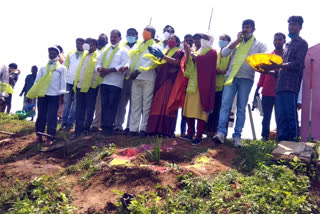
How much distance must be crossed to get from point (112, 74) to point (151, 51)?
3.36 feet

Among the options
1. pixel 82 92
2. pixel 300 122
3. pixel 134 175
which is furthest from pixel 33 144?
pixel 300 122

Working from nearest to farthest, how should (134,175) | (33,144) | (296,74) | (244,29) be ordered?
(134,175) < (296,74) < (244,29) < (33,144)

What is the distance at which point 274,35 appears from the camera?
7.26 meters

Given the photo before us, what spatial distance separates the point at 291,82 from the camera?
6.29 meters

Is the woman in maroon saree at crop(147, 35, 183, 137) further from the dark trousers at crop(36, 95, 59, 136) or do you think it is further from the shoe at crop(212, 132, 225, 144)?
the dark trousers at crop(36, 95, 59, 136)

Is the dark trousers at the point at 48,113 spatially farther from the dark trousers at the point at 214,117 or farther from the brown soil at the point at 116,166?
the dark trousers at the point at 214,117

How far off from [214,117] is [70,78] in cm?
336

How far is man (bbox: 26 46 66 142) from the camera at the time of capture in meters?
7.86

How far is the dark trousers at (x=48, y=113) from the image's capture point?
792 cm

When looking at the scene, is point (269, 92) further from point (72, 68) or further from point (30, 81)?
point (30, 81)

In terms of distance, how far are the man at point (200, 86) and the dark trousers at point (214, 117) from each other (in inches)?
19.7

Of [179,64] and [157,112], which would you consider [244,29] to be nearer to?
[179,64]

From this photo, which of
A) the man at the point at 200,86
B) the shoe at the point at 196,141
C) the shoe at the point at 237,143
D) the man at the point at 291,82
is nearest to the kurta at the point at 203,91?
the man at the point at 200,86

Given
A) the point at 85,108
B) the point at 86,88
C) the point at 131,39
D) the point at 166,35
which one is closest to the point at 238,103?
the point at 166,35
